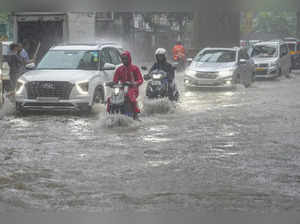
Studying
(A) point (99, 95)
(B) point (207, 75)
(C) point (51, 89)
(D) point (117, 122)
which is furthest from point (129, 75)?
(B) point (207, 75)

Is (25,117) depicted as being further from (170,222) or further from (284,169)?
(170,222)

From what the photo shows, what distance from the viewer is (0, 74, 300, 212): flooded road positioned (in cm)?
748

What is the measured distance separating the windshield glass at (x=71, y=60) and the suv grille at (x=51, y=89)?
1.14 metres

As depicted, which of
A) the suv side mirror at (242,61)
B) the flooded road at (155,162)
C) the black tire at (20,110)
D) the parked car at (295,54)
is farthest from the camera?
the parked car at (295,54)

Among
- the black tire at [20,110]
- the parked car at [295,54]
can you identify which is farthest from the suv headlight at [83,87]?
the parked car at [295,54]

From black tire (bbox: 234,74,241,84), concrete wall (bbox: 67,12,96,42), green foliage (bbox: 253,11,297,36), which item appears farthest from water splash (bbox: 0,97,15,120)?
green foliage (bbox: 253,11,297,36)

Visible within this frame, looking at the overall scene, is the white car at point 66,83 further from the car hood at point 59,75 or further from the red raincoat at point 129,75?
the red raincoat at point 129,75

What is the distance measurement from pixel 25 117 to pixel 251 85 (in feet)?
43.4

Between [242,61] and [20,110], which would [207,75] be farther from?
[20,110]

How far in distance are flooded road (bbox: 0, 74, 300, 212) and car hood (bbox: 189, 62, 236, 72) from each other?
6.44 meters

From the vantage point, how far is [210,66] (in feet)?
79.6

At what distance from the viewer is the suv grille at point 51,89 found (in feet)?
51.2

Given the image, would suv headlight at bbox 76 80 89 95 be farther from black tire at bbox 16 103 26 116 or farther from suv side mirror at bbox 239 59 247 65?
suv side mirror at bbox 239 59 247 65

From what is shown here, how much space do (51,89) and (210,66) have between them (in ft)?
31.9
